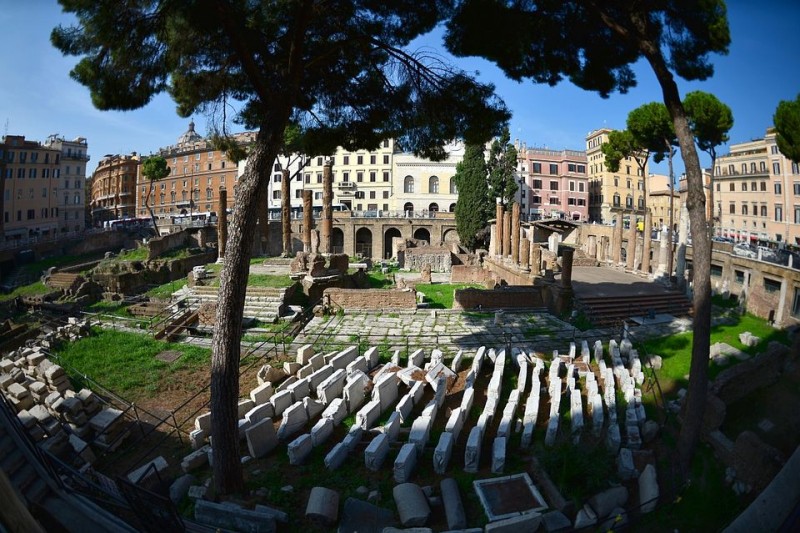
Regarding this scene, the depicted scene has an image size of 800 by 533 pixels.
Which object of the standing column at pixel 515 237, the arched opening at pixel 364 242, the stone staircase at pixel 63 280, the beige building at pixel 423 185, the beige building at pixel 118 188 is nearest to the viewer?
the stone staircase at pixel 63 280

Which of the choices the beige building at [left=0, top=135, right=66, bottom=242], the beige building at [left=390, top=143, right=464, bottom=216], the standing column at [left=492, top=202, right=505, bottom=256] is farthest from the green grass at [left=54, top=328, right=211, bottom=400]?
the beige building at [left=390, top=143, right=464, bottom=216]

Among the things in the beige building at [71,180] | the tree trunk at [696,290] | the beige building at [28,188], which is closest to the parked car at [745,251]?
the tree trunk at [696,290]

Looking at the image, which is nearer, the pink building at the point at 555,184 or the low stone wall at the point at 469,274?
the low stone wall at the point at 469,274

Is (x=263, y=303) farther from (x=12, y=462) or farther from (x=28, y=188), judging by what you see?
(x=28, y=188)

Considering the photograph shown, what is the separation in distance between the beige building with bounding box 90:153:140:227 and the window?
73.0 meters

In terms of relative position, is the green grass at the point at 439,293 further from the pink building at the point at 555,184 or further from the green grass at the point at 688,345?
the pink building at the point at 555,184

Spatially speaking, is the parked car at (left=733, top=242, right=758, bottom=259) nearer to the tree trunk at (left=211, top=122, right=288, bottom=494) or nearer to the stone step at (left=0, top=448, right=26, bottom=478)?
the tree trunk at (left=211, top=122, right=288, bottom=494)

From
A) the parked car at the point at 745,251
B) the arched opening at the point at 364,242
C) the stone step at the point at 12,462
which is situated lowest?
the stone step at the point at 12,462

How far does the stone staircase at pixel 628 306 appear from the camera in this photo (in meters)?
16.4

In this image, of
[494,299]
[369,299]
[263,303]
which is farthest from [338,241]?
[494,299]

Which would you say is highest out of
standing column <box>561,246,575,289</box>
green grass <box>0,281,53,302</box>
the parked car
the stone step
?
the parked car

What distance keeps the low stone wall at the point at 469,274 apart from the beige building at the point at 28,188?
34.2 meters

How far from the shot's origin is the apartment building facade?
57.5 meters

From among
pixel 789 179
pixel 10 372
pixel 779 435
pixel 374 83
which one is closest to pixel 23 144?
pixel 10 372
